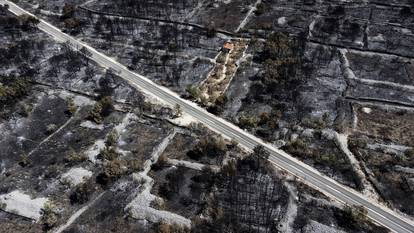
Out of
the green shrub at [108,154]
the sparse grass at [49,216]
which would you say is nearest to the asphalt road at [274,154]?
the green shrub at [108,154]

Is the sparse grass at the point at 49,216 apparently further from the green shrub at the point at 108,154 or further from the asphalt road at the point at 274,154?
the asphalt road at the point at 274,154

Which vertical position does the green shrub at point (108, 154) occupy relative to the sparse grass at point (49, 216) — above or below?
above

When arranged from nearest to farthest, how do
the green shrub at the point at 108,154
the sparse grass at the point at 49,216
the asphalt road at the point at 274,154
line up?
the sparse grass at the point at 49,216
the asphalt road at the point at 274,154
the green shrub at the point at 108,154

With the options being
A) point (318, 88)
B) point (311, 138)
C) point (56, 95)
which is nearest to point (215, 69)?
point (318, 88)

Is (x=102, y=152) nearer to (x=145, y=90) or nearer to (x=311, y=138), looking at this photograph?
(x=145, y=90)

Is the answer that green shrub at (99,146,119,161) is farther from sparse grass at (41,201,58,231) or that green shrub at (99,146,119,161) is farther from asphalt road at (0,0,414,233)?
asphalt road at (0,0,414,233)

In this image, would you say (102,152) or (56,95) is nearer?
(102,152)

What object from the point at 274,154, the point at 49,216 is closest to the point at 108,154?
the point at 49,216

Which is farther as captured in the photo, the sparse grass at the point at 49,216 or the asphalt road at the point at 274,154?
the asphalt road at the point at 274,154
